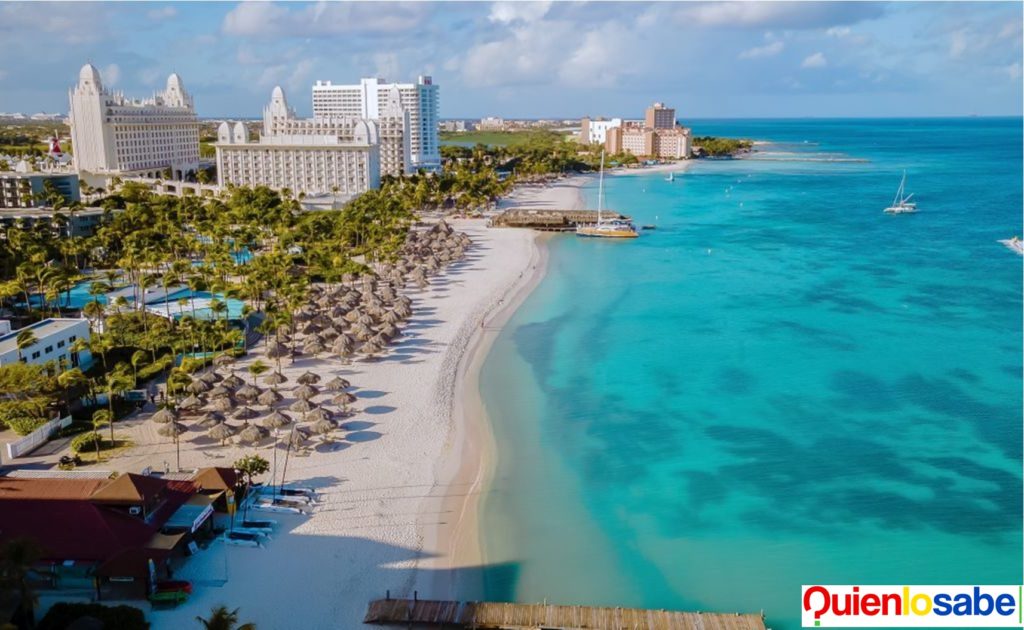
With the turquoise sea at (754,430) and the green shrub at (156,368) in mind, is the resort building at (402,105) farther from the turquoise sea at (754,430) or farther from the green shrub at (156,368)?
the green shrub at (156,368)

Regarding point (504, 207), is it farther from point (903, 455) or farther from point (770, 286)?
point (903, 455)

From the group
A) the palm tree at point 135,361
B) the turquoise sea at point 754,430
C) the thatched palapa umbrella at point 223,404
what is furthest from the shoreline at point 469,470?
the palm tree at point 135,361

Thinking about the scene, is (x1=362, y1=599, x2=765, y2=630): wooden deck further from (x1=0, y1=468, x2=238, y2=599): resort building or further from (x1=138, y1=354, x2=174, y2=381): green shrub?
(x1=138, y1=354, x2=174, y2=381): green shrub

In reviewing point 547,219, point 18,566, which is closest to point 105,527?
point 18,566

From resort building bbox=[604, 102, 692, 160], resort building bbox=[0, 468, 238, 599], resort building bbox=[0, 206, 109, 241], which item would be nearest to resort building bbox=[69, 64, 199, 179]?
resort building bbox=[0, 206, 109, 241]

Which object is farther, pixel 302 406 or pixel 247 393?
pixel 247 393

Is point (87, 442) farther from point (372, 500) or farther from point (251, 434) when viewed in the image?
point (372, 500)
